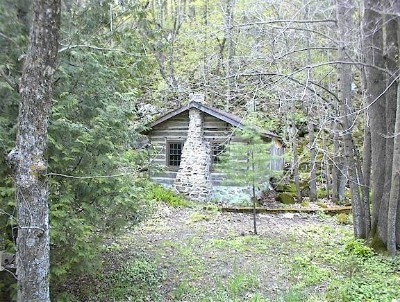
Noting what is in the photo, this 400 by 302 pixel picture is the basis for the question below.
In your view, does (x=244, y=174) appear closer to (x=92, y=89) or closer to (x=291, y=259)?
(x=291, y=259)

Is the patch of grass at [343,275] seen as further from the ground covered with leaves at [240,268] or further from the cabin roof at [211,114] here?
the cabin roof at [211,114]

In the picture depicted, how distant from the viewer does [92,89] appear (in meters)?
6.14

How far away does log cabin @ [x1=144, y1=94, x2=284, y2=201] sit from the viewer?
16109mm

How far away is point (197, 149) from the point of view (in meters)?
16.5

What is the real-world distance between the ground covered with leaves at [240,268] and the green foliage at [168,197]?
3.72 meters

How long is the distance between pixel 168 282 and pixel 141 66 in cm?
406

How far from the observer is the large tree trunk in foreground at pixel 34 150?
Answer: 3820 mm

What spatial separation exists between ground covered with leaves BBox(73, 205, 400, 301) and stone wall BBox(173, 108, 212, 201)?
16.5 feet

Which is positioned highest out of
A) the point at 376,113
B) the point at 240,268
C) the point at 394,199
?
the point at 376,113

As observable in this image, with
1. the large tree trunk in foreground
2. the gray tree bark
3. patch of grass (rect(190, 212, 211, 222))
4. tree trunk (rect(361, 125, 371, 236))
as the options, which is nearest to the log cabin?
patch of grass (rect(190, 212, 211, 222))

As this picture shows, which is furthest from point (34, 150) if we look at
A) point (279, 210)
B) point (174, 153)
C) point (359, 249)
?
point (174, 153)

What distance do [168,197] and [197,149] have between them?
2554 millimetres

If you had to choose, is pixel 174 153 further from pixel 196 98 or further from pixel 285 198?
pixel 285 198

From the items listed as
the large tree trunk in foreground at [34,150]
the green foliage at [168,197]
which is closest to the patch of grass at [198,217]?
the green foliage at [168,197]
